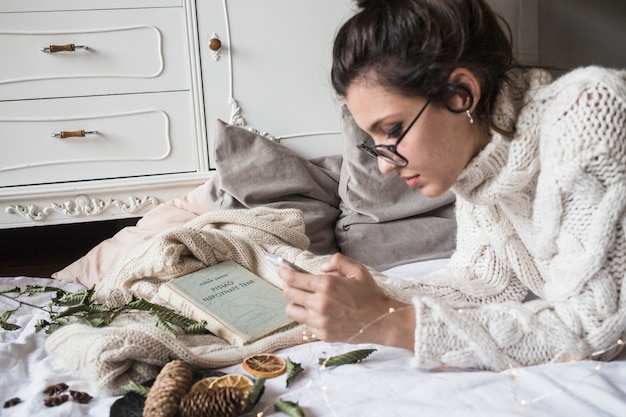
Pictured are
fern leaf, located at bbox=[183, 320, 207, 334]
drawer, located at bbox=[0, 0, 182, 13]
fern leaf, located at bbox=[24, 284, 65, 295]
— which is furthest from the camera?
drawer, located at bbox=[0, 0, 182, 13]

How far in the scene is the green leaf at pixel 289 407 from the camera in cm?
72

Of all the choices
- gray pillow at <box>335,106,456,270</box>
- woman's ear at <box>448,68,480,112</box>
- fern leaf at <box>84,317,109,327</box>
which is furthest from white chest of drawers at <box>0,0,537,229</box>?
woman's ear at <box>448,68,480,112</box>

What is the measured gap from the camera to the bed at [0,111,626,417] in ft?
2.38

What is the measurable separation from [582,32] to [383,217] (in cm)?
109

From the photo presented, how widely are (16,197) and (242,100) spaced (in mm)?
676

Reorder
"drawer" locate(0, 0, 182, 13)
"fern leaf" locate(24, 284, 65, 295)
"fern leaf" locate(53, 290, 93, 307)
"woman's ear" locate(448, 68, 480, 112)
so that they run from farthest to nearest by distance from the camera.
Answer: "drawer" locate(0, 0, 182, 13) → "fern leaf" locate(24, 284, 65, 295) → "fern leaf" locate(53, 290, 93, 307) → "woman's ear" locate(448, 68, 480, 112)

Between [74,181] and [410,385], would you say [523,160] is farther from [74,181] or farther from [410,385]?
[74,181]

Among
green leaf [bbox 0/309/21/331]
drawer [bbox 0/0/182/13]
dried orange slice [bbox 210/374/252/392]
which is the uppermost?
drawer [bbox 0/0/182/13]

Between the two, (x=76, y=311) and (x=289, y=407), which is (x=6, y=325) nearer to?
(x=76, y=311)

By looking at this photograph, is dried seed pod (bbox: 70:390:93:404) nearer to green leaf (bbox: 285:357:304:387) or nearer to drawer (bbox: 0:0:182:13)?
green leaf (bbox: 285:357:304:387)

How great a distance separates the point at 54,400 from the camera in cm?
80

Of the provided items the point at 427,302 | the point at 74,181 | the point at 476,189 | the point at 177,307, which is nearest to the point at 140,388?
the point at 177,307

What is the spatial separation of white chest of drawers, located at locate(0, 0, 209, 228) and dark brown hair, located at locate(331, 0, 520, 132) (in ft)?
3.51

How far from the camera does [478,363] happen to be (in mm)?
797
